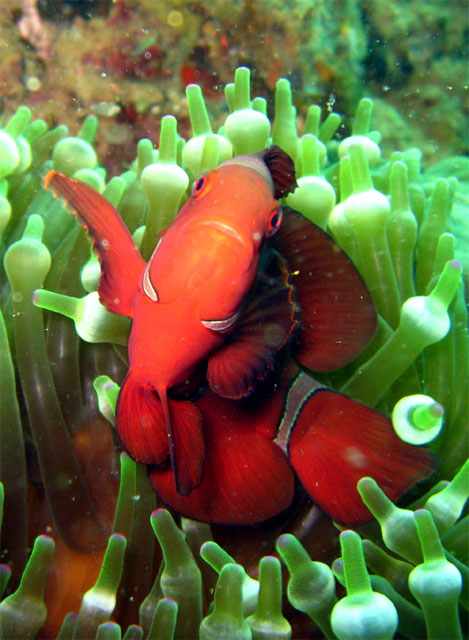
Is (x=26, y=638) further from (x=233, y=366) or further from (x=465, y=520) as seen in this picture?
→ (x=465, y=520)

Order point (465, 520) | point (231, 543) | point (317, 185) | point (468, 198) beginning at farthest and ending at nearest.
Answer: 1. point (468, 198)
2. point (317, 185)
3. point (231, 543)
4. point (465, 520)

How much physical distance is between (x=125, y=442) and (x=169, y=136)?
0.81m

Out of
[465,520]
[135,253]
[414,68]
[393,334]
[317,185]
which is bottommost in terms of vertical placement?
[465,520]

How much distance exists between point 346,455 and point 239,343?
0.38 metres

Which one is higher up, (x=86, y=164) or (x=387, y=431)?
(x=86, y=164)

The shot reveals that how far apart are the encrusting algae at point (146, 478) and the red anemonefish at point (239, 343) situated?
77 millimetres

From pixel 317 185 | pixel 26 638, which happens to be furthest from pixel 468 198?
pixel 26 638

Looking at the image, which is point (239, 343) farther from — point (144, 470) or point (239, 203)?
point (144, 470)

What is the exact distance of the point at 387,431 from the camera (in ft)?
3.77

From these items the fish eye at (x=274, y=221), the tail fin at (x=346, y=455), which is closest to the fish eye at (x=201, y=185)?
the fish eye at (x=274, y=221)

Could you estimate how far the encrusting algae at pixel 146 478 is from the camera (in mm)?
953

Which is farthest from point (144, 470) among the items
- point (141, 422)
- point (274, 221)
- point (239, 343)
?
point (274, 221)

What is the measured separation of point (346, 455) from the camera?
1.14m

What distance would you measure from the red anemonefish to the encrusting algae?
0.08 meters
